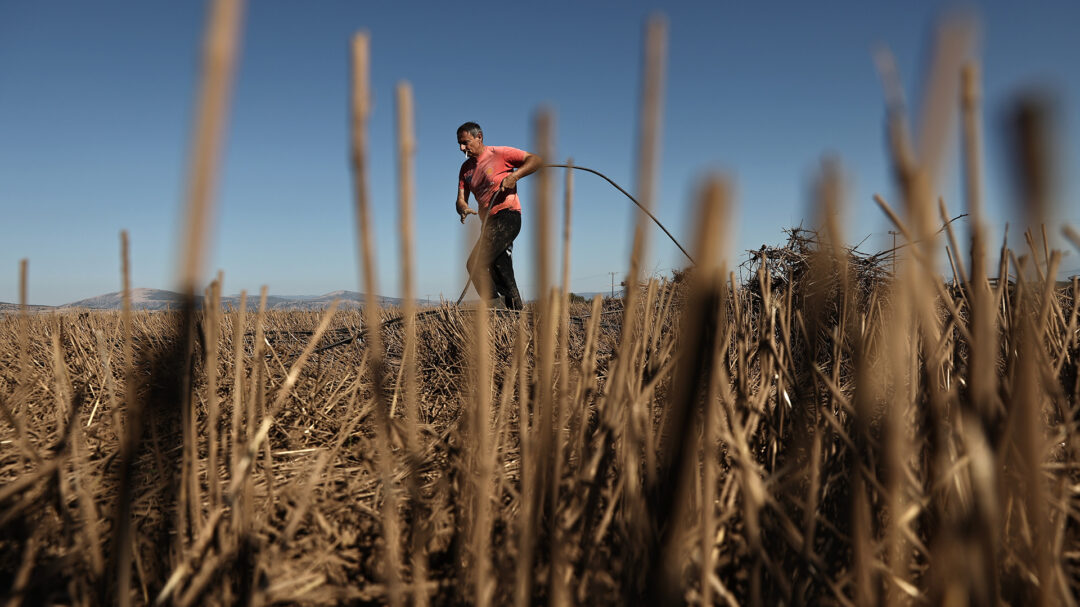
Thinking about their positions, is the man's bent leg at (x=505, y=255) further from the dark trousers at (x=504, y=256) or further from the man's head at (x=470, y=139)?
the man's head at (x=470, y=139)

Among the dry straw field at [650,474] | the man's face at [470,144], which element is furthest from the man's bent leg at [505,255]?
the dry straw field at [650,474]

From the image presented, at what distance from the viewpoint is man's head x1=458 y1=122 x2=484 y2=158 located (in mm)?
3582

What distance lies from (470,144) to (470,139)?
3 centimetres

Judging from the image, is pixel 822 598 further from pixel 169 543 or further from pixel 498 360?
pixel 498 360

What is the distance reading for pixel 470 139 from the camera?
3604 mm

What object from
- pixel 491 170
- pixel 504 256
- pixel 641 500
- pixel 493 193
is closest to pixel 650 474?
pixel 641 500

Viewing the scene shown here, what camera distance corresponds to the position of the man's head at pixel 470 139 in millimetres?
3582

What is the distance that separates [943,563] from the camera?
618 mm

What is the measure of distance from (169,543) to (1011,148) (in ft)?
3.67

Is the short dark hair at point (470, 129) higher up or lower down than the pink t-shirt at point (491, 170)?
higher up

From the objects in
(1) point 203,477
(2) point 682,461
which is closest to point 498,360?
(1) point 203,477

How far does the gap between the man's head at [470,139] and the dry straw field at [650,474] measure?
2.60 m

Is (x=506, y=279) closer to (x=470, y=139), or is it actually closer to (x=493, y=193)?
(x=493, y=193)

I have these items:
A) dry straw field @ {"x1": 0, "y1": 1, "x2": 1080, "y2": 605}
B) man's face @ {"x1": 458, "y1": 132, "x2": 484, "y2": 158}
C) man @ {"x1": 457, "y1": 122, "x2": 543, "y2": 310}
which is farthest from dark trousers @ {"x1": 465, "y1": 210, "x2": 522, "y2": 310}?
dry straw field @ {"x1": 0, "y1": 1, "x2": 1080, "y2": 605}
